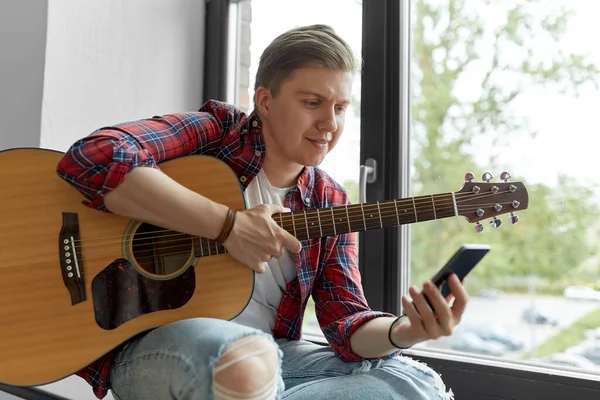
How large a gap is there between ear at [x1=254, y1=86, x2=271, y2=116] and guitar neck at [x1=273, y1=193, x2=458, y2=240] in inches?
11.2

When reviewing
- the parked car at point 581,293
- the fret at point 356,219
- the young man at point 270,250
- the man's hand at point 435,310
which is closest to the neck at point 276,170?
the young man at point 270,250

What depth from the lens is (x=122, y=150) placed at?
1.12 m

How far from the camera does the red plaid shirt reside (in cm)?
113

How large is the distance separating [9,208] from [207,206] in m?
0.39

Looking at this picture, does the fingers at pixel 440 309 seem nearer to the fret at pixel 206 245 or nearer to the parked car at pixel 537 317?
the fret at pixel 206 245

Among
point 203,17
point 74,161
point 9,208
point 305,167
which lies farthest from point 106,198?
point 203,17

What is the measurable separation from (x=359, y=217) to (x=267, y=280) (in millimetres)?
282

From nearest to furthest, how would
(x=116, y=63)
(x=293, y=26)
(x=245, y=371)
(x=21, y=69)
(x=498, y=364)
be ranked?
(x=245, y=371)
(x=498, y=364)
(x=21, y=69)
(x=116, y=63)
(x=293, y=26)

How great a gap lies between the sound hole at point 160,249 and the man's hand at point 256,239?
0.10m

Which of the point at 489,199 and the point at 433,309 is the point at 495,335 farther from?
the point at 433,309

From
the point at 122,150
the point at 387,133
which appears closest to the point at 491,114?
the point at 387,133

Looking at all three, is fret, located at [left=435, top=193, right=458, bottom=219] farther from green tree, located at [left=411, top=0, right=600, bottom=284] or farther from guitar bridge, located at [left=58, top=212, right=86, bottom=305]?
guitar bridge, located at [left=58, top=212, right=86, bottom=305]

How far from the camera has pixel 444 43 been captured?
173 centimetres

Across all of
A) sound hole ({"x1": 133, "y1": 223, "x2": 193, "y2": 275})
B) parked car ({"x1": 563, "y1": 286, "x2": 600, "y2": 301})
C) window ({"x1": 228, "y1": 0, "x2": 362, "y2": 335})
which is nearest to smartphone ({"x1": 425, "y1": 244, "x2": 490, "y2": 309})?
sound hole ({"x1": 133, "y1": 223, "x2": 193, "y2": 275})
